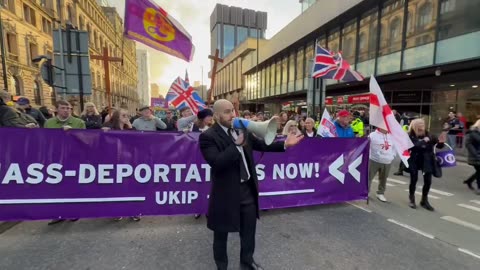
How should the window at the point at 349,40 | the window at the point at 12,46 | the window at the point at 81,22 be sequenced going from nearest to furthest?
the window at the point at 349,40
the window at the point at 12,46
the window at the point at 81,22

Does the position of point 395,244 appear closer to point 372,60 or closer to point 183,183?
point 183,183

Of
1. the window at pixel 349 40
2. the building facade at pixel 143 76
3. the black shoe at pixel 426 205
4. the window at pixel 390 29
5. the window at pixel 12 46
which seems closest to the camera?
the black shoe at pixel 426 205

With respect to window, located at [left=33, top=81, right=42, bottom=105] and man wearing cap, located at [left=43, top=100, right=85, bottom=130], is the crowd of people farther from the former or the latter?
window, located at [left=33, top=81, right=42, bottom=105]

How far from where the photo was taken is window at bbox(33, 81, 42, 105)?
3157cm

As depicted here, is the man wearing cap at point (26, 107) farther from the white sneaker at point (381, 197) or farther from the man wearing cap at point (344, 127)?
the white sneaker at point (381, 197)

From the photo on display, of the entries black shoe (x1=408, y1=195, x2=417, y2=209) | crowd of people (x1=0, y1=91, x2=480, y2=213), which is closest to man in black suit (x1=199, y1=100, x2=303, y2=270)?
crowd of people (x1=0, y1=91, x2=480, y2=213)

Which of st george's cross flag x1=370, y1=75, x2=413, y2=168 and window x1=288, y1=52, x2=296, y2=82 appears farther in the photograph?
window x1=288, y1=52, x2=296, y2=82

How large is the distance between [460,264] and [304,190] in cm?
211

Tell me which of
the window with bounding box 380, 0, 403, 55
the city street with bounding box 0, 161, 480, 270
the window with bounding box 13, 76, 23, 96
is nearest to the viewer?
the city street with bounding box 0, 161, 480, 270

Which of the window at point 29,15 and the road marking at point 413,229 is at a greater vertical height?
the window at point 29,15

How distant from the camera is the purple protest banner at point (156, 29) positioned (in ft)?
15.7

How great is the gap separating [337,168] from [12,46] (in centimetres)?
3603

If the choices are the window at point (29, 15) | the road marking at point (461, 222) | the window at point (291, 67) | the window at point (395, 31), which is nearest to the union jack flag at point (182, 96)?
the road marking at point (461, 222)

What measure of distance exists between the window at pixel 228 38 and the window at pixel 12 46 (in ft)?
225
